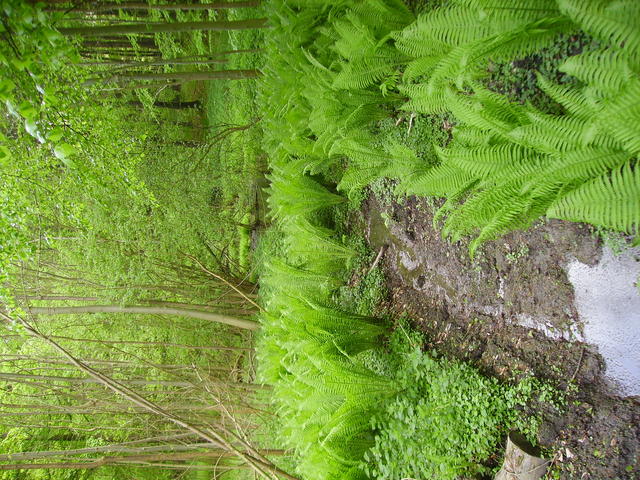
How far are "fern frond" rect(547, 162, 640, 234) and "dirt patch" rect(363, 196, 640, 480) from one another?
486 millimetres

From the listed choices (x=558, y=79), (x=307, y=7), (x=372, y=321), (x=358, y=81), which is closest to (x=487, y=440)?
(x=372, y=321)

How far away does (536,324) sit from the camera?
91.3 inches

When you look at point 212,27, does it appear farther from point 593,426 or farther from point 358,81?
→ point 593,426

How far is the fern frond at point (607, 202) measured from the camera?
1.48 m

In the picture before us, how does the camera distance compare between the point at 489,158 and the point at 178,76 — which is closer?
the point at 489,158

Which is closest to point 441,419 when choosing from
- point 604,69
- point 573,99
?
point 573,99

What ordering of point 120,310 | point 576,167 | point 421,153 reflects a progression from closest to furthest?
point 576,167 < point 421,153 < point 120,310

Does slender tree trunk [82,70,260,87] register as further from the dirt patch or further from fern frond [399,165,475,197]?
fern frond [399,165,475,197]

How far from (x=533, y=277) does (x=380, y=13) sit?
1.88 meters

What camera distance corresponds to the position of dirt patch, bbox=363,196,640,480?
78.0 inches

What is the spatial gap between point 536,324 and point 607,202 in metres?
1.00

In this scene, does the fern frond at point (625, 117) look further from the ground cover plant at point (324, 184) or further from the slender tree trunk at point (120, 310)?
the slender tree trunk at point (120, 310)

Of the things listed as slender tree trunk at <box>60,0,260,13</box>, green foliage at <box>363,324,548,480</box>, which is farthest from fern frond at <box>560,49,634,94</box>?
slender tree trunk at <box>60,0,260,13</box>

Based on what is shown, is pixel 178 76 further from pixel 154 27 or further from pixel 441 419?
pixel 441 419
